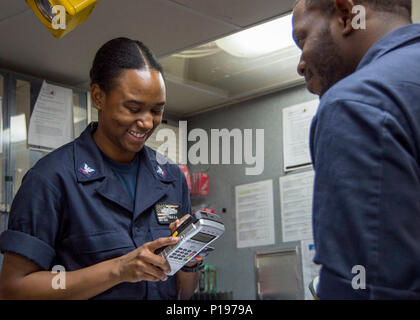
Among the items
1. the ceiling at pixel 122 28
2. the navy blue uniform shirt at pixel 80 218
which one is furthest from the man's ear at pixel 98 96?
the ceiling at pixel 122 28

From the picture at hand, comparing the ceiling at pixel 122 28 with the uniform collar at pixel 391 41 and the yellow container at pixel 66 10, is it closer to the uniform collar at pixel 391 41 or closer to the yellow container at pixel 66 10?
the yellow container at pixel 66 10

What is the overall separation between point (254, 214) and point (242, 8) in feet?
3.00

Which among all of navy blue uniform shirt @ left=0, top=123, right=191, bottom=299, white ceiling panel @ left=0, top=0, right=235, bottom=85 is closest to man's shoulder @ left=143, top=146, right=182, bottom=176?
navy blue uniform shirt @ left=0, top=123, right=191, bottom=299

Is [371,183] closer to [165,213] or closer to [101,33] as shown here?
[165,213]

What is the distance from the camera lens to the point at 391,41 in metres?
0.56

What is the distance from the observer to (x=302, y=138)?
81.0 inches

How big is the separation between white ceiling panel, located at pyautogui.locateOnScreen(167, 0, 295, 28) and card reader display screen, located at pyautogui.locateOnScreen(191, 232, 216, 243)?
74 centimetres

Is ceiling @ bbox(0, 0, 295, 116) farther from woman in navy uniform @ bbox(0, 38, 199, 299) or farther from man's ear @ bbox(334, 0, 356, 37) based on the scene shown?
man's ear @ bbox(334, 0, 356, 37)

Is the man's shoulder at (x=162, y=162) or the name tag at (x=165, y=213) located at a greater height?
the man's shoulder at (x=162, y=162)

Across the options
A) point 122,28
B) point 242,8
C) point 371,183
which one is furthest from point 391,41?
point 122,28

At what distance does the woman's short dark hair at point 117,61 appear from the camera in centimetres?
119

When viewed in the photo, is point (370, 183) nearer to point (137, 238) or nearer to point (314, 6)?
point (314, 6)

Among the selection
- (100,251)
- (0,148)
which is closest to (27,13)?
(0,148)
